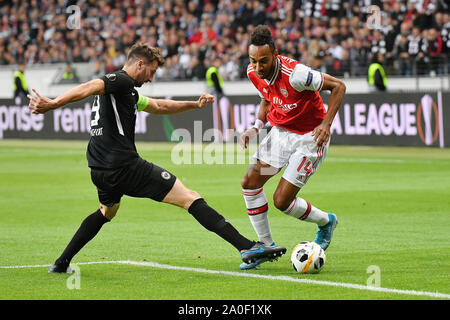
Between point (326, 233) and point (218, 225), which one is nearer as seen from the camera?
point (218, 225)

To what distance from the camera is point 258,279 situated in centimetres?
729

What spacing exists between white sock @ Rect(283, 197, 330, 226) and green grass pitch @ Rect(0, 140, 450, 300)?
0.39 metres

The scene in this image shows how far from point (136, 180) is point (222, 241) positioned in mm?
2563

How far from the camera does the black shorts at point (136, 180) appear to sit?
24.5 ft

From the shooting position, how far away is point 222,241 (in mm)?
9836

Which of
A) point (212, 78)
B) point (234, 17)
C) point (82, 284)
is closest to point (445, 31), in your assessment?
point (212, 78)

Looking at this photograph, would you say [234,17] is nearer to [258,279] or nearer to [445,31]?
[445,31]

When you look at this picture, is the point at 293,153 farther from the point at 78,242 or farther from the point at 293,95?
the point at 78,242

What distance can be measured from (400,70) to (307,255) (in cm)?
1679

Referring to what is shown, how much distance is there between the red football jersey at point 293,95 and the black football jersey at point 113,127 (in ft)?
4.78

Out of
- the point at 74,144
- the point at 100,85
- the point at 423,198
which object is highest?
the point at 100,85

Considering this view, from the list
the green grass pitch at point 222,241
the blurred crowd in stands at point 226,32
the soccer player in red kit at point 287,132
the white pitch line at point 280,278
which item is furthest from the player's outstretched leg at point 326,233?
the blurred crowd in stands at point 226,32

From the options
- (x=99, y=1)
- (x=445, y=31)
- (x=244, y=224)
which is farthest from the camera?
(x=99, y=1)

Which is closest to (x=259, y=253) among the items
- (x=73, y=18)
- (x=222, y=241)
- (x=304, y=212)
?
(x=304, y=212)
